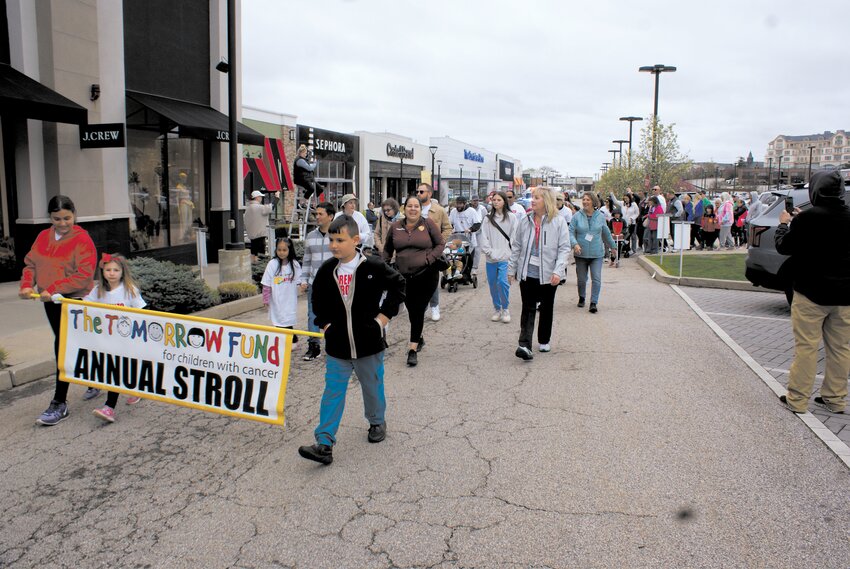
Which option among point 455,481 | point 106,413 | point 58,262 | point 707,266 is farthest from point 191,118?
point 455,481

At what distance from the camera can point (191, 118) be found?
1525cm

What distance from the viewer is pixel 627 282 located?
14.4 m

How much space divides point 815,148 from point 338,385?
179147 millimetres

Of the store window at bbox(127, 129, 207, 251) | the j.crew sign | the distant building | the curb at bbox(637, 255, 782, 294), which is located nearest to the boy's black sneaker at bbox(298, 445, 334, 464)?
the j.crew sign

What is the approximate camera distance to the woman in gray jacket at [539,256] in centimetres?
752

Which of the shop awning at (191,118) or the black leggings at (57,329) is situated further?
the shop awning at (191,118)

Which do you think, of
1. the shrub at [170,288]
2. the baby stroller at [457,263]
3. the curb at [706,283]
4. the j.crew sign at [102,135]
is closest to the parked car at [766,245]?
the curb at [706,283]

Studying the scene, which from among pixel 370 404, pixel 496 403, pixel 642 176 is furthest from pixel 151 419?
pixel 642 176

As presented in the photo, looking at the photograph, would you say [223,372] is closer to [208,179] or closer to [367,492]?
[367,492]

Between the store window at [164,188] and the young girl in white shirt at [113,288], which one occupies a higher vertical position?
the store window at [164,188]

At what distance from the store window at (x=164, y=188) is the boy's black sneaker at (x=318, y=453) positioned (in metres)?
11.7

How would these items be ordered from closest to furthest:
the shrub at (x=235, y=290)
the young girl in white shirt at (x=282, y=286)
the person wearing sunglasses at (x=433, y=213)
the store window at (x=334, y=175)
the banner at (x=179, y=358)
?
the banner at (x=179, y=358) → the young girl in white shirt at (x=282, y=286) → the person wearing sunglasses at (x=433, y=213) → the shrub at (x=235, y=290) → the store window at (x=334, y=175)

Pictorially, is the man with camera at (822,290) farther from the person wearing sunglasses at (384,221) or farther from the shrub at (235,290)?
the shrub at (235,290)

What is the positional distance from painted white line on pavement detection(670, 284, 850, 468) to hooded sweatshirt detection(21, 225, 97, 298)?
5.87 m
